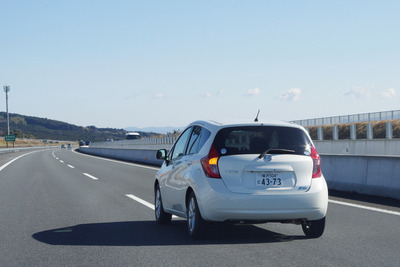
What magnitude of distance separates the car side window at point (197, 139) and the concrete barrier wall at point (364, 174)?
18.0ft

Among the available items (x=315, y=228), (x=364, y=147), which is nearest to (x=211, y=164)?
(x=315, y=228)

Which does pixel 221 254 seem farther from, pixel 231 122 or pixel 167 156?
pixel 167 156

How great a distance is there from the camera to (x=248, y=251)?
6062mm

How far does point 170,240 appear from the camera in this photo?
684 centimetres

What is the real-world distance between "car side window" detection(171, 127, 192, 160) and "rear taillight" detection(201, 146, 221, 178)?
1.16 m

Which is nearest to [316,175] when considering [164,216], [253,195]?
[253,195]

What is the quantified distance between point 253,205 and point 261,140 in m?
0.86

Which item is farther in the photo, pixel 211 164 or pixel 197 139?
pixel 197 139

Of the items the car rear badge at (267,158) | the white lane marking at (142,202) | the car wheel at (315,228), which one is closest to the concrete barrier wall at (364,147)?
the white lane marking at (142,202)

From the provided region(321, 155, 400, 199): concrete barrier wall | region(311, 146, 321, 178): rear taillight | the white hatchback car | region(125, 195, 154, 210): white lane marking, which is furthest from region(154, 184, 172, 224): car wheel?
region(321, 155, 400, 199): concrete barrier wall

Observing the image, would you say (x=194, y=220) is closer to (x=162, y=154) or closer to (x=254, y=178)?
(x=254, y=178)

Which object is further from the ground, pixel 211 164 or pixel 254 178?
pixel 211 164

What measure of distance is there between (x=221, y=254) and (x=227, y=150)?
1.31 metres

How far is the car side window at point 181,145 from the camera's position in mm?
7858
